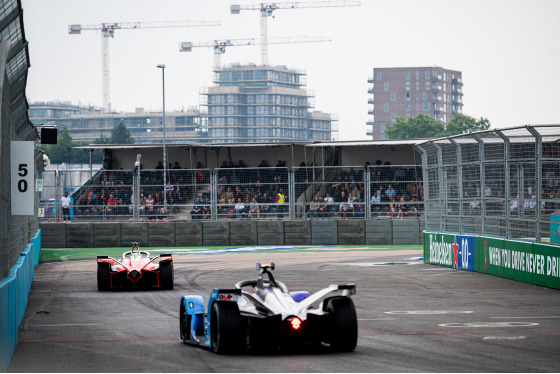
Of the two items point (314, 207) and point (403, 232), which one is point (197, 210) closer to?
point (314, 207)

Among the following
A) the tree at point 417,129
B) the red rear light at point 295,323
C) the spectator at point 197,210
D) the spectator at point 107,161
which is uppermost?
the tree at point 417,129

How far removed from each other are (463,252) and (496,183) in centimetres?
301

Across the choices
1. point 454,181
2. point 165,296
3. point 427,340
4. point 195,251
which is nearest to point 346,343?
point 427,340

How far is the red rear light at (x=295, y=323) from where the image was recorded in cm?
922

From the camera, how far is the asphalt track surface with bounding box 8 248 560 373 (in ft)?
29.0

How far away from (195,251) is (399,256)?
7347 millimetres

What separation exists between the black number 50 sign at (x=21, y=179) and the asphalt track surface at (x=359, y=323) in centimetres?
161

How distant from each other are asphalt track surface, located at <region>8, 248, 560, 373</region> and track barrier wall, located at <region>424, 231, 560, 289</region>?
0.95ft

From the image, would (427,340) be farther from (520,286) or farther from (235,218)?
(235,218)

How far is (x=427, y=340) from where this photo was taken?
1043 cm

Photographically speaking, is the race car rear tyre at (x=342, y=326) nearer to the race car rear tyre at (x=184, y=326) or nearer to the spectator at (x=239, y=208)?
the race car rear tyre at (x=184, y=326)

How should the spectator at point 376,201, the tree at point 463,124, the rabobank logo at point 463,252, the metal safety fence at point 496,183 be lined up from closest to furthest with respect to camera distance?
the metal safety fence at point 496,183 < the rabobank logo at point 463,252 < the spectator at point 376,201 < the tree at point 463,124

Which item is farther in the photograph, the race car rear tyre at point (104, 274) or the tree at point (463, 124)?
the tree at point (463, 124)

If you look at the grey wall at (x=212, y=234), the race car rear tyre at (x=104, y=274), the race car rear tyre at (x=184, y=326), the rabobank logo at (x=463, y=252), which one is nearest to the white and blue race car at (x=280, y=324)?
the race car rear tyre at (x=184, y=326)
